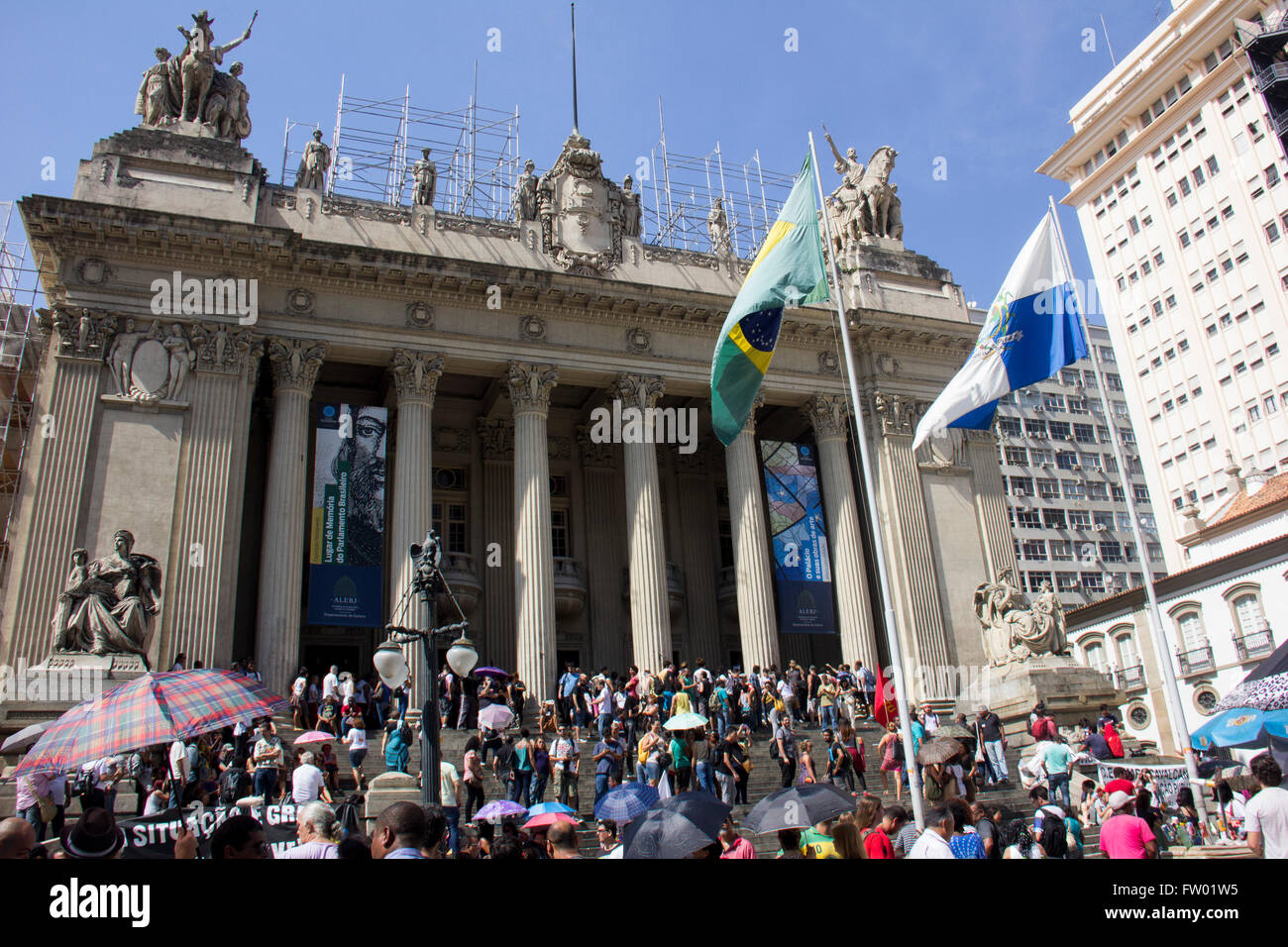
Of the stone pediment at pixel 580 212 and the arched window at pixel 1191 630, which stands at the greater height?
the stone pediment at pixel 580 212

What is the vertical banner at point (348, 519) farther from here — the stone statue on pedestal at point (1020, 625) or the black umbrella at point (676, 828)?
the black umbrella at point (676, 828)

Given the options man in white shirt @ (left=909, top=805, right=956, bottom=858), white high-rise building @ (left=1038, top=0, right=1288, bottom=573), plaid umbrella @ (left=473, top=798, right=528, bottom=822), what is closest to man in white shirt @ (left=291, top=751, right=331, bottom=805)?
plaid umbrella @ (left=473, top=798, right=528, bottom=822)

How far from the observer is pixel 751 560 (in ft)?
90.4

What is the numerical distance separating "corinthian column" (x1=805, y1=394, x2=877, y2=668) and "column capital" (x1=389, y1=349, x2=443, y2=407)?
11.9 meters

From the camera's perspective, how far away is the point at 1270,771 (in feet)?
23.9

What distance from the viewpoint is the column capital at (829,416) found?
30.7m

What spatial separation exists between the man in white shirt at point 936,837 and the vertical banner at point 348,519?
742 inches

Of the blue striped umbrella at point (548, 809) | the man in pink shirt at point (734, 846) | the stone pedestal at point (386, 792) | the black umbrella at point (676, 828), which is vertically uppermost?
the stone pedestal at point (386, 792)

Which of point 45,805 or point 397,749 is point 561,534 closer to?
point 397,749

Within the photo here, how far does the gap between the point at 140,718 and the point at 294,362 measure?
1737 centimetres

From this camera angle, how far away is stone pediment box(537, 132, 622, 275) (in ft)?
94.6

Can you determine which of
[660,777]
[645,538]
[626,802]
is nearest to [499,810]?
[626,802]

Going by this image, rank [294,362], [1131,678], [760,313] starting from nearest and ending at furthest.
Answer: [760,313] < [294,362] < [1131,678]

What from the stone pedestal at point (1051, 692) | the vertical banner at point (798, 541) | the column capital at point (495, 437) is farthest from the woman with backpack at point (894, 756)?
the column capital at point (495, 437)
